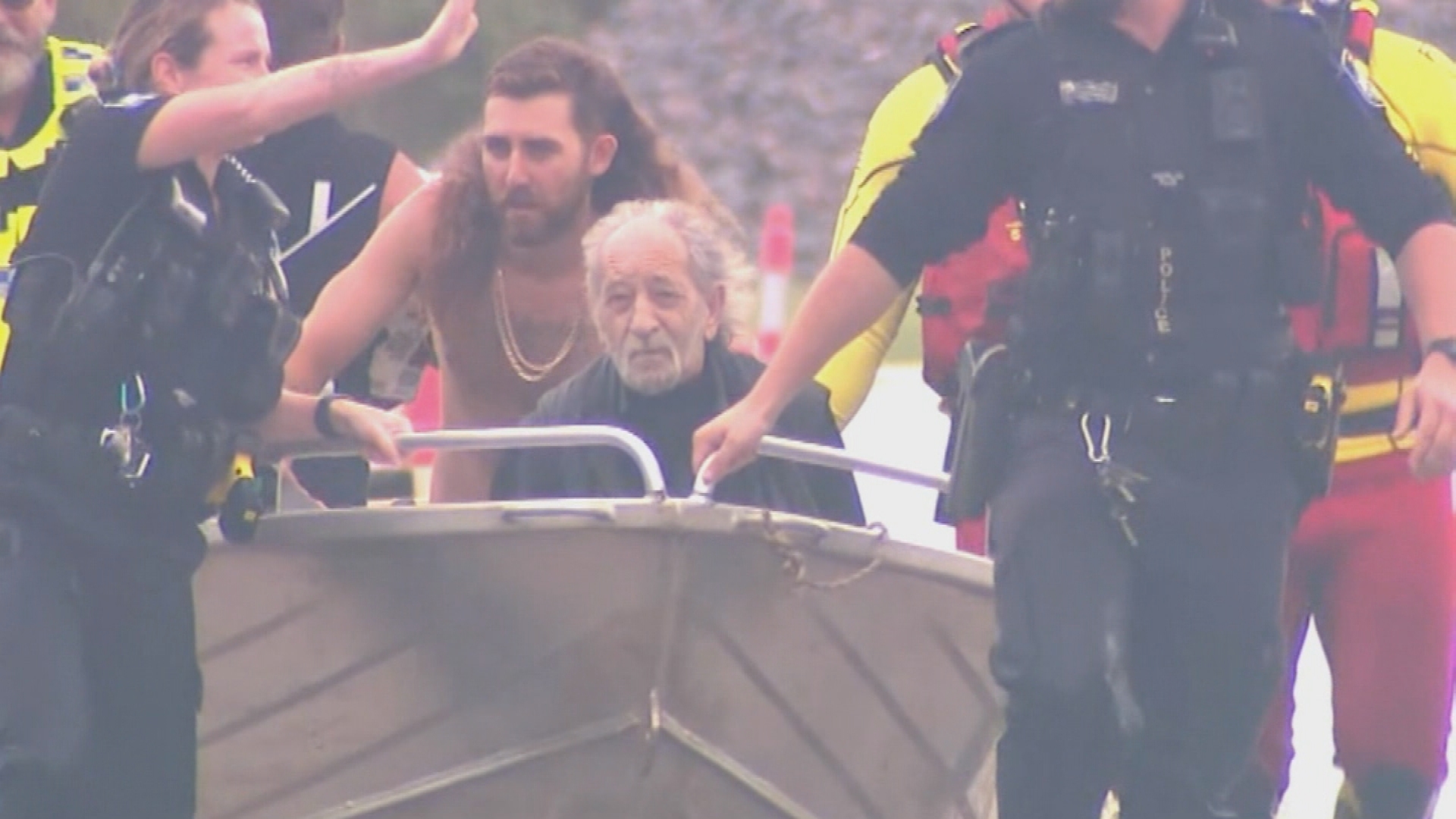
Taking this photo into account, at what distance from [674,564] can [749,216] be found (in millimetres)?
27971

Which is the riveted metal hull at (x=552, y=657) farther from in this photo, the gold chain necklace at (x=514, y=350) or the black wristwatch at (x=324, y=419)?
the gold chain necklace at (x=514, y=350)

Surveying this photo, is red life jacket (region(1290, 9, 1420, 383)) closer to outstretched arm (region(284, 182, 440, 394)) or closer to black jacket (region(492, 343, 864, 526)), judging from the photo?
black jacket (region(492, 343, 864, 526))

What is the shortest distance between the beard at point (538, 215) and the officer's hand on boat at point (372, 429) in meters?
1.10

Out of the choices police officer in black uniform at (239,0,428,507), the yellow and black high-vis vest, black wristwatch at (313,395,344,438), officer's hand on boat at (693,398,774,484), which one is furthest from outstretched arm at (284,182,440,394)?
officer's hand on boat at (693,398,774,484)

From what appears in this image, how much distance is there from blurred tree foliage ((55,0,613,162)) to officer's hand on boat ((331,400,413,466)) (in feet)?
84.2

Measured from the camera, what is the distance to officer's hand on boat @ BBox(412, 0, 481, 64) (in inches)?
253

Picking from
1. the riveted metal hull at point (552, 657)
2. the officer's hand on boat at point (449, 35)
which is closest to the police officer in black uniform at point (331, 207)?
the riveted metal hull at point (552, 657)

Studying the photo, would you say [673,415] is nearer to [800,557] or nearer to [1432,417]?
[800,557]

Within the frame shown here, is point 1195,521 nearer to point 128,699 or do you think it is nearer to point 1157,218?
point 1157,218

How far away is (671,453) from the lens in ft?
24.8

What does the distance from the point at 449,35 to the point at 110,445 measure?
863mm

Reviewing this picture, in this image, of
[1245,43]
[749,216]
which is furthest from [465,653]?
[749,216]

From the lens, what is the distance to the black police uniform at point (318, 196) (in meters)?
8.36

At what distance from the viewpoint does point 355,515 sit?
7.16 m
